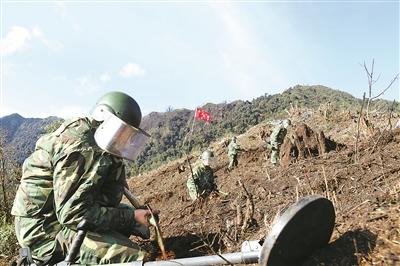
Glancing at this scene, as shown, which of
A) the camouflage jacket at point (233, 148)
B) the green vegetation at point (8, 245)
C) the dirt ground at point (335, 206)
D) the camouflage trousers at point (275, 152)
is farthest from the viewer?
the camouflage jacket at point (233, 148)

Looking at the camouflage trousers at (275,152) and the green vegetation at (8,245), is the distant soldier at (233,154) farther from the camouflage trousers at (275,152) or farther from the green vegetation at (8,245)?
the green vegetation at (8,245)

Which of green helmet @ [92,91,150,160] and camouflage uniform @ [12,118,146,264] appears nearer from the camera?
camouflage uniform @ [12,118,146,264]

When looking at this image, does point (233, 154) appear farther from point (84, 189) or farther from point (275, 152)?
point (84, 189)

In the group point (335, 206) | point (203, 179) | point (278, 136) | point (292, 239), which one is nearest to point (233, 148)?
point (278, 136)

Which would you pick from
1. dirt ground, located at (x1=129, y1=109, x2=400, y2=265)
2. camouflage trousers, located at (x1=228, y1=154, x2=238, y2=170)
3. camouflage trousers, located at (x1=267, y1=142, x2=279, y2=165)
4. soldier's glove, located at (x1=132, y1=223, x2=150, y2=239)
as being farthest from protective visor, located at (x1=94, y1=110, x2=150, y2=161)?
camouflage trousers, located at (x1=228, y1=154, x2=238, y2=170)

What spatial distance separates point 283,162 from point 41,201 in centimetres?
1087

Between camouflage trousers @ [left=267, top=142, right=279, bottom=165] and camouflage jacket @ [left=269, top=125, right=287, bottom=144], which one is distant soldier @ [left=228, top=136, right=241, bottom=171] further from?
camouflage trousers @ [left=267, top=142, right=279, bottom=165]

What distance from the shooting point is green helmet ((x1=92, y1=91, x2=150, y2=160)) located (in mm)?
3602

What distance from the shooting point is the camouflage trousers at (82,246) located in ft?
11.5

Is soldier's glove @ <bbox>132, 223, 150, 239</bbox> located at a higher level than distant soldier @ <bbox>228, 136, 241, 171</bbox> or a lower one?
lower

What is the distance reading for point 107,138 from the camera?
141 inches

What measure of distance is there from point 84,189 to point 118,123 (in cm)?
54

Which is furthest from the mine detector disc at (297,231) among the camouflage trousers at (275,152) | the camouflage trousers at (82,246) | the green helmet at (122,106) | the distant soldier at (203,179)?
the camouflage trousers at (275,152)

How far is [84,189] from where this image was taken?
3.44m
